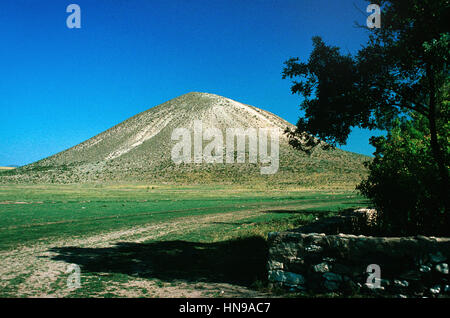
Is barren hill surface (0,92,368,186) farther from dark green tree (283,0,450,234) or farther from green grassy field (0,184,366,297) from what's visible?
dark green tree (283,0,450,234)

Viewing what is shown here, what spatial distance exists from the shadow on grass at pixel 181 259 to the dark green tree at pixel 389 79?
193 inches

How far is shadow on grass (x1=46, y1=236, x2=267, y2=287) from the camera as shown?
9.18 meters

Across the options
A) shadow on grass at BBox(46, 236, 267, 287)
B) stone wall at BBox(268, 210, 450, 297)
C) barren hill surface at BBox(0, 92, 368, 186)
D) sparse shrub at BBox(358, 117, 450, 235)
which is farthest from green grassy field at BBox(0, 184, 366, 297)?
barren hill surface at BBox(0, 92, 368, 186)

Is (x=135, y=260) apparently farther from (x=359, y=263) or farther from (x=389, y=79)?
(x=389, y=79)

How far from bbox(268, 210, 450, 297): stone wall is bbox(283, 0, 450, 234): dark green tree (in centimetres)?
353

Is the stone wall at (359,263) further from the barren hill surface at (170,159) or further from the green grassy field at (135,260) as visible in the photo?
the barren hill surface at (170,159)

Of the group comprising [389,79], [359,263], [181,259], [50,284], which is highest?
[389,79]

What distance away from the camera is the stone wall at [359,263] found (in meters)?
6.48

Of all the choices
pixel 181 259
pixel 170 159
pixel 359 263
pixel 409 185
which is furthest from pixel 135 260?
pixel 170 159

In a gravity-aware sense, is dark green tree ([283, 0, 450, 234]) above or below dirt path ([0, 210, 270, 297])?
above

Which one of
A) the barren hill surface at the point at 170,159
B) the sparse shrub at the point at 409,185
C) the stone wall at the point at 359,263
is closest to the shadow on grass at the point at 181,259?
the stone wall at the point at 359,263

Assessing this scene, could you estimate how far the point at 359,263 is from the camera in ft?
22.9

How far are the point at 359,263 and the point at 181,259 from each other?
6023mm
